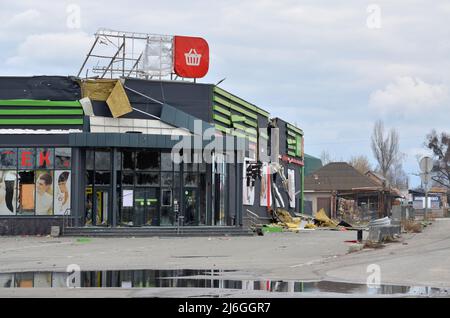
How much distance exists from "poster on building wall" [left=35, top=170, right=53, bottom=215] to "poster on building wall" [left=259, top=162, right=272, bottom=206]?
1907 cm

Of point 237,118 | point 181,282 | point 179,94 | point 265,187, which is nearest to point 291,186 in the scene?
point 265,187

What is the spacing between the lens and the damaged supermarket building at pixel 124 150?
1544 inches

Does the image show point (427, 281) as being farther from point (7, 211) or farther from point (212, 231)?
point (7, 211)

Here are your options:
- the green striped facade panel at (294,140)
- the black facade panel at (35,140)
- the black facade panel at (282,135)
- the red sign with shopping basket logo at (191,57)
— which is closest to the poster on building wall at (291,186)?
the green striped facade panel at (294,140)

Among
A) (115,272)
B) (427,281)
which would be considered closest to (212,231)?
(115,272)

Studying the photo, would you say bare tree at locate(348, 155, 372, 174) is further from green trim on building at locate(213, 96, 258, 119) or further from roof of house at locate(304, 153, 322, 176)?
green trim on building at locate(213, 96, 258, 119)

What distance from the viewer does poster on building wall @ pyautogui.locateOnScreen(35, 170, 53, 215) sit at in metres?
39.4

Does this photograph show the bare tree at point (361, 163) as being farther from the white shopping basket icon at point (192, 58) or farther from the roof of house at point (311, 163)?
the white shopping basket icon at point (192, 58)

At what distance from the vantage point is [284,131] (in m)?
63.0

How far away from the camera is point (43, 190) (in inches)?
1554

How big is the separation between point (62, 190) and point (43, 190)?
100cm

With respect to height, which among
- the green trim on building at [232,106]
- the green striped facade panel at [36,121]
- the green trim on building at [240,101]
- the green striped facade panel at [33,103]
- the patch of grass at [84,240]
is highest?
the green trim on building at [240,101]

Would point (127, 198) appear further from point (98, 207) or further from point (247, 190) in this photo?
point (247, 190)
